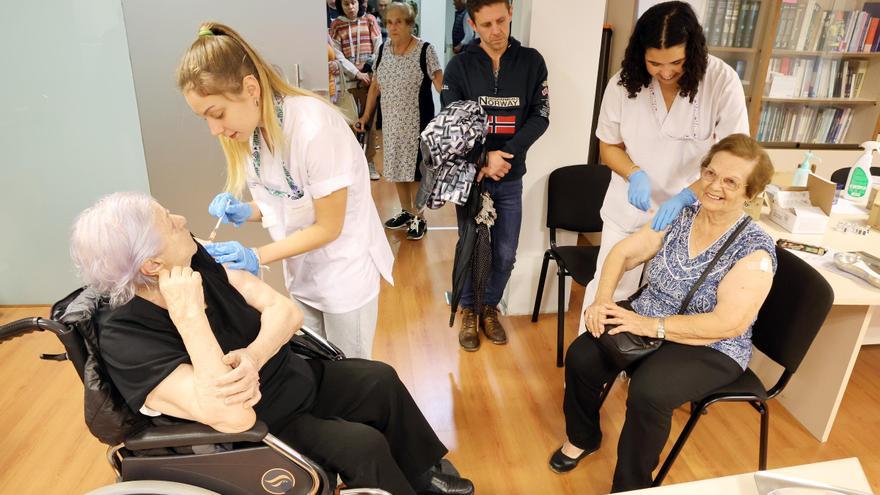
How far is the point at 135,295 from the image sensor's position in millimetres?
1237

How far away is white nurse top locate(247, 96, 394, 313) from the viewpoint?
Result: 59.2 inches

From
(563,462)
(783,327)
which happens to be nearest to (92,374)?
(563,462)

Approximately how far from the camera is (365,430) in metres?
1.47

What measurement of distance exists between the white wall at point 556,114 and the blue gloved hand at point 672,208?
811 mm

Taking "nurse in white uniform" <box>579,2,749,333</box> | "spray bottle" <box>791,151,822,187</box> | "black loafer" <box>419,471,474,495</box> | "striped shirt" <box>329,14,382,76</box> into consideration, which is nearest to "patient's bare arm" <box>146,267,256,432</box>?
"black loafer" <box>419,471,474,495</box>

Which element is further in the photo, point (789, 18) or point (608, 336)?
point (789, 18)

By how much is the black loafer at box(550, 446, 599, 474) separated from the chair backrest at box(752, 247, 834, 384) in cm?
68

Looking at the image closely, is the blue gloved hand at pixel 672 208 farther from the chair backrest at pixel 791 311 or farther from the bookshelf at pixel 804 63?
the bookshelf at pixel 804 63

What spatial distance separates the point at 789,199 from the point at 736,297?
3.28 feet

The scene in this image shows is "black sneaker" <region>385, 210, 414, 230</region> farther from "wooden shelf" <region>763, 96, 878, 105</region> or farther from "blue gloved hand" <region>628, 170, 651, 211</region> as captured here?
"wooden shelf" <region>763, 96, 878, 105</region>

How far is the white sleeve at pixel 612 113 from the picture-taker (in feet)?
6.93

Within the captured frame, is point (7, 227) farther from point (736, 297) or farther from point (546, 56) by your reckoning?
point (736, 297)

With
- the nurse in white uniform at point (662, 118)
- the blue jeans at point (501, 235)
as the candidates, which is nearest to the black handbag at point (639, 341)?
the nurse in white uniform at point (662, 118)

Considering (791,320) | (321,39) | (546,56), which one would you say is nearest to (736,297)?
(791,320)
